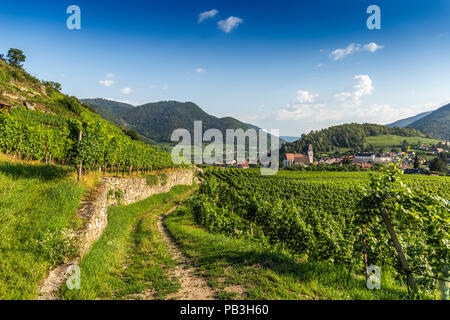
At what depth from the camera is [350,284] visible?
534 centimetres

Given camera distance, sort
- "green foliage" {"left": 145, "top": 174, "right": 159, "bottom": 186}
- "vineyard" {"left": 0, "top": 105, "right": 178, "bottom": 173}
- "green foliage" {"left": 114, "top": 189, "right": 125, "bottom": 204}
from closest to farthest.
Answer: "vineyard" {"left": 0, "top": 105, "right": 178, "bottom": 173} < "green foliage" {"left": 114, "top": 189, "right": 125, "bottom": 204} < "green foliage" {"left": 145, "top": 174, "right": 159, "bottom": 186}

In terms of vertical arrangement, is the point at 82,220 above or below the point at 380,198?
below

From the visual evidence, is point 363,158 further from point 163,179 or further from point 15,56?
point 15,56

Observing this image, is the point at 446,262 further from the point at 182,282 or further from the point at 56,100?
the point at 56,100

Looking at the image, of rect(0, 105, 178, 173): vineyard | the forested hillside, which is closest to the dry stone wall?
rect(0, 105, 178, 173): vineyard

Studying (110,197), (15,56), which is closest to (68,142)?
(110,197)

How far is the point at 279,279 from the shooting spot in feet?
18.6

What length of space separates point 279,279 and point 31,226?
8.65 metres

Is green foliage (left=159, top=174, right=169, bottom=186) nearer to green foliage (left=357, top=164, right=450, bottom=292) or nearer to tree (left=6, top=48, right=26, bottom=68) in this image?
green foliage (left=357, top=164, right=450, bottom=292)

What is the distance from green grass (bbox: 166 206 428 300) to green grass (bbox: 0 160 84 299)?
4793 millimetres

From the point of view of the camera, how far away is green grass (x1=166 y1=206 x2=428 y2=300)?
496 centimetres

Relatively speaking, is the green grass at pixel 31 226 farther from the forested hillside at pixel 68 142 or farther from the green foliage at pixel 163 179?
the green foliage at pixel 163 179
